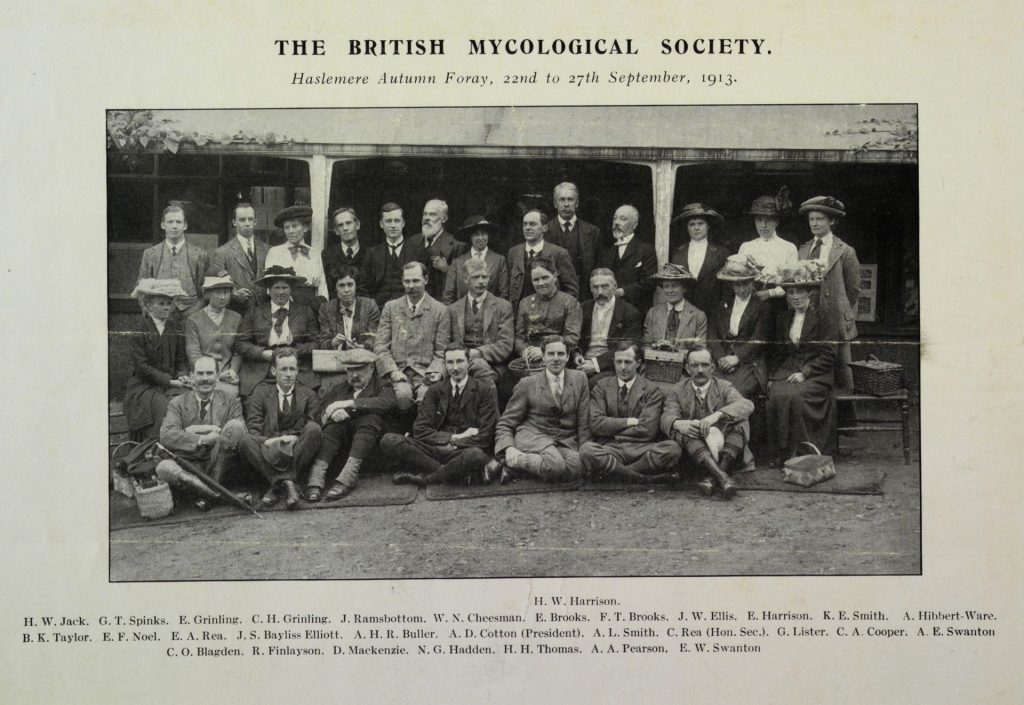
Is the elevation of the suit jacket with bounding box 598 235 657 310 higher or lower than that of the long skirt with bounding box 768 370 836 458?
higher

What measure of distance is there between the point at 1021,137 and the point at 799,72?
98cm

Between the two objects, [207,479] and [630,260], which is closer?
[207,479]

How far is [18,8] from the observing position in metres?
4.13

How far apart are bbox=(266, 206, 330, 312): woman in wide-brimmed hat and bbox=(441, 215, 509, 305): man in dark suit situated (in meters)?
0.57

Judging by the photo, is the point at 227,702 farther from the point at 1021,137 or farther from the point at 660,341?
the point at 1021,137

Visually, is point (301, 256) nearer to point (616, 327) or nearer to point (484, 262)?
point (484, 262)

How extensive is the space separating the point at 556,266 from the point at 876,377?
5.01 feet

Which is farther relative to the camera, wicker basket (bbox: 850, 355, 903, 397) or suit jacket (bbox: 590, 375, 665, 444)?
suit jacket (bbox: 590, 375, 665, 444)

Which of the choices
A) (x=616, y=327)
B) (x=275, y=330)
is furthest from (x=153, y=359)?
(x=616, y=327)

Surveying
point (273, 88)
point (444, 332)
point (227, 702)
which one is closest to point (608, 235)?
point (444, 332)

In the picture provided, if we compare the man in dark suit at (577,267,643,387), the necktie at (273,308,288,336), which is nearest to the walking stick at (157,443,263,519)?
the necktie at (273,308,288,336)

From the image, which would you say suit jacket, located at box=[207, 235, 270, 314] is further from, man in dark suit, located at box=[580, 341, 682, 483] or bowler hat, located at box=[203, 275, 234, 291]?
man in dark suit, located at box=[580, 341, 682, 483]

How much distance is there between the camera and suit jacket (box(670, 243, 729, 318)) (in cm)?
452

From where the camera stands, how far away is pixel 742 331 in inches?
177
